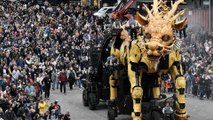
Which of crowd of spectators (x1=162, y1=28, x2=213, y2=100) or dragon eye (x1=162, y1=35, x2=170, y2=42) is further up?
dragon eye (x1=162, y1=35, x2=170, y2=42)

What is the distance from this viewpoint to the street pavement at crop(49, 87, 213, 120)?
29.2 meters

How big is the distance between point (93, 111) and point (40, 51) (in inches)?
385

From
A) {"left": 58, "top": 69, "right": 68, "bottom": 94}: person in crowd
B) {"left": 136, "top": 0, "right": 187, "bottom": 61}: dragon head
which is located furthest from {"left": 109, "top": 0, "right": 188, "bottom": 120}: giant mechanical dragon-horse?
{"left": 58, "top": 69, "right": 68, "bottom": 94}: person in crowd

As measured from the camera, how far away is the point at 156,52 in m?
23.8

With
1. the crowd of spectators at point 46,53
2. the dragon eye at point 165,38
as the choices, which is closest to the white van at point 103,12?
the crowd of spectators at point 46,53

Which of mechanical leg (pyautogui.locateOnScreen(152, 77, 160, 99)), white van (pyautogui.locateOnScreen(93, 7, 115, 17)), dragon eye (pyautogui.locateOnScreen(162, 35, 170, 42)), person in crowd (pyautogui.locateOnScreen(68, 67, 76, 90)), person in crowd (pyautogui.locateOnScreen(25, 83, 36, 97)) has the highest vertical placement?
dragon eye (pyautogui.locateOnScreen(162, 35, 170, 42))

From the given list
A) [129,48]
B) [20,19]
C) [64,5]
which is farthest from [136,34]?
[64,5]

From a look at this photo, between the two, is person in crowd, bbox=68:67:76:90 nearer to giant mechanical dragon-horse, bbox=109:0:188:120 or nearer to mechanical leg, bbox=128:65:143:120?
giant mechanical dragon-horse, bbox=109:0:188:120

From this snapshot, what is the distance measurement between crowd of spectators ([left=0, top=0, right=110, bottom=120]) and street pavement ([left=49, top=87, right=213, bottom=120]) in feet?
2.57

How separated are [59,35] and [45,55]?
17.7ft

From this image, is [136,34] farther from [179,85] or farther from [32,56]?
[32,56]

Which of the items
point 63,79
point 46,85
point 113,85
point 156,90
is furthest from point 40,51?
point 156,90

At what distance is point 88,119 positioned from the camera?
28.8 metres

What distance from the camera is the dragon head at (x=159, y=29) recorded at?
23875mm
